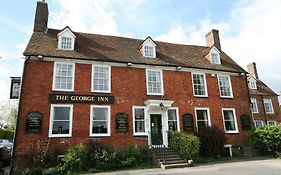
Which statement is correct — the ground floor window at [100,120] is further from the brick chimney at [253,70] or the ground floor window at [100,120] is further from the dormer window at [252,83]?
the brick chimney at [253,70]

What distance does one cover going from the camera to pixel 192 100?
1736cm

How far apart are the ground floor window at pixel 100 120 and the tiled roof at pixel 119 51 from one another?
11.8ft

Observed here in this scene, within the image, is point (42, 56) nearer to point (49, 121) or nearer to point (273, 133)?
point (49, 121)

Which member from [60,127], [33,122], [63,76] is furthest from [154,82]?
[33,122]

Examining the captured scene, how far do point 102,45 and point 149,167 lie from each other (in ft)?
33.9

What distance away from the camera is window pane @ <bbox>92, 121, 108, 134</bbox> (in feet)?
47.6

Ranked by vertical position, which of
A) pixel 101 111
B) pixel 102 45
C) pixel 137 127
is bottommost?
pixel 137 127

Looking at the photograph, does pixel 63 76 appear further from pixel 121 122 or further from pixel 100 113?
pixel 121 122

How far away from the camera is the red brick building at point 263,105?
2981 centimetres

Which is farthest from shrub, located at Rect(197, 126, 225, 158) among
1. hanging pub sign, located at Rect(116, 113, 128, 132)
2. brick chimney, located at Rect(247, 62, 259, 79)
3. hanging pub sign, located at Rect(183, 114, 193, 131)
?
brick chimney, located at Rect(247, 62, 259, 79)

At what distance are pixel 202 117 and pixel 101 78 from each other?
856cm

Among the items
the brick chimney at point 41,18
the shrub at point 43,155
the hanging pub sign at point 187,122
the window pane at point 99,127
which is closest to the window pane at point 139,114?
the window pane at point 99,127

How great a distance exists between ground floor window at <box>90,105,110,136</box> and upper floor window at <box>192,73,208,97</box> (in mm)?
7430

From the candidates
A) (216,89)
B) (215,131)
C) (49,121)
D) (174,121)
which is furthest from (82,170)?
(216,89)
